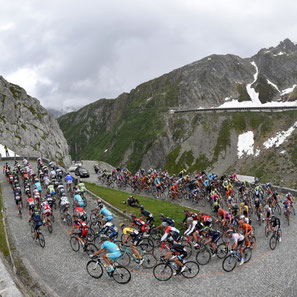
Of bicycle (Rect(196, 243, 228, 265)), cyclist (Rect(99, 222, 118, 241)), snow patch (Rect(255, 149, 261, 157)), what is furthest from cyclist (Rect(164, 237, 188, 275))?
snow patch (Rect(255, 149, 261, 157))

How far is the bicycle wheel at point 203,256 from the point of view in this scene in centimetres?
1511

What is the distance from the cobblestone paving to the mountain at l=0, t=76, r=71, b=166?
54.6 meters

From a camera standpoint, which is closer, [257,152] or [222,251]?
[222,251]

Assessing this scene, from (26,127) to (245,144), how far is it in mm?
68695

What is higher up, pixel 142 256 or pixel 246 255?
pixel 142 256

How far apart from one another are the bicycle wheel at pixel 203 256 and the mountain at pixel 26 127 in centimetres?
5992

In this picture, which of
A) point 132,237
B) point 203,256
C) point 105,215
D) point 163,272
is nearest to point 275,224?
point 203,256

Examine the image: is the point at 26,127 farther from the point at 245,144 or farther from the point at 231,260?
the point at 231,260

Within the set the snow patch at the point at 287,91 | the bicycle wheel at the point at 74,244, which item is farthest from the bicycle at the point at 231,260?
the snow patch at the point at 287,91

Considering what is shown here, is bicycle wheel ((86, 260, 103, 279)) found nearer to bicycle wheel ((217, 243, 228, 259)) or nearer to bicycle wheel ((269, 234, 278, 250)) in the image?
bicycle wheel ((217, 243, 228, 259))

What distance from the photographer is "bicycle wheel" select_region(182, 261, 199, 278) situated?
13539 millimetres

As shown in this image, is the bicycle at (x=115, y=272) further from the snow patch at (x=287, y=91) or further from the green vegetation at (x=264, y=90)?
Result: the snow patch at (x=287, y=91)

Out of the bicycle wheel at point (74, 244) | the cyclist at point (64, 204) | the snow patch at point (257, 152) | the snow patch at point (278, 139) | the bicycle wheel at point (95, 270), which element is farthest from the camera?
the snow patch at point (257, 152)

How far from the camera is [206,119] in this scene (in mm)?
103625
